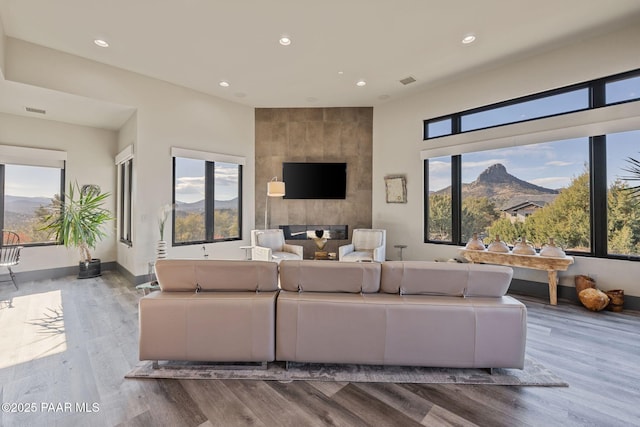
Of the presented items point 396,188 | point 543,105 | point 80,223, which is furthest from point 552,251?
point 80,223

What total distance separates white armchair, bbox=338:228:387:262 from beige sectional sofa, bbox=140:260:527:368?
295 cm

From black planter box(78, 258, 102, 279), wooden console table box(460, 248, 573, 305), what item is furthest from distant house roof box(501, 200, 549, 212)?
black planter box(78, 258, 102, 279)

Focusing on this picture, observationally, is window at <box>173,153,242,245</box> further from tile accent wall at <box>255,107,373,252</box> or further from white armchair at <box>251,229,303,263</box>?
white armchair at <box>251,229,303,263</box>

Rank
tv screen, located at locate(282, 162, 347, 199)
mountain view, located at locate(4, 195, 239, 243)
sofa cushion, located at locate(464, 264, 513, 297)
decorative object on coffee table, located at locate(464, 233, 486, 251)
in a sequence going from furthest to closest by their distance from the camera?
tv screen, located at locate(282, 162, 347, 199), mountain view, located at locate(4, 195, 239, 243), decorative object on coffee table, located at locate(464, 233, 486, 251), sofa cushion, located at locate(464, 264, 513, 297)

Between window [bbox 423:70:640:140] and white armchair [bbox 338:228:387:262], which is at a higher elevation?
window [bbox 423:70:640:140]

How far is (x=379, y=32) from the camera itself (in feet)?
12.0

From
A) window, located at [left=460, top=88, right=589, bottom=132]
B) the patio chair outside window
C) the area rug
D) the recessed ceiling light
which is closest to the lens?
the area rug

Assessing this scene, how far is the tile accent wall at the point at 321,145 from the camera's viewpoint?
6406 millimetres

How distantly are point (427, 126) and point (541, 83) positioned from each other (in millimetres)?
1868

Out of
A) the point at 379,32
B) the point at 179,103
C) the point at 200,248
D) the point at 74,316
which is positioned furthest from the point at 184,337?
the point at 179,103

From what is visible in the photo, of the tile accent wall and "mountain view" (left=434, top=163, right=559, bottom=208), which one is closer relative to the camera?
"mountain view" (left=434, top=163, right=559, bottom=208)

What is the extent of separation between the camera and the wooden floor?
170cm

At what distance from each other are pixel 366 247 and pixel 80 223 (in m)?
5.38

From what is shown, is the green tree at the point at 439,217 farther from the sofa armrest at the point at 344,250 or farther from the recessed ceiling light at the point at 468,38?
the recessed ceiling light at the point at 468,38
